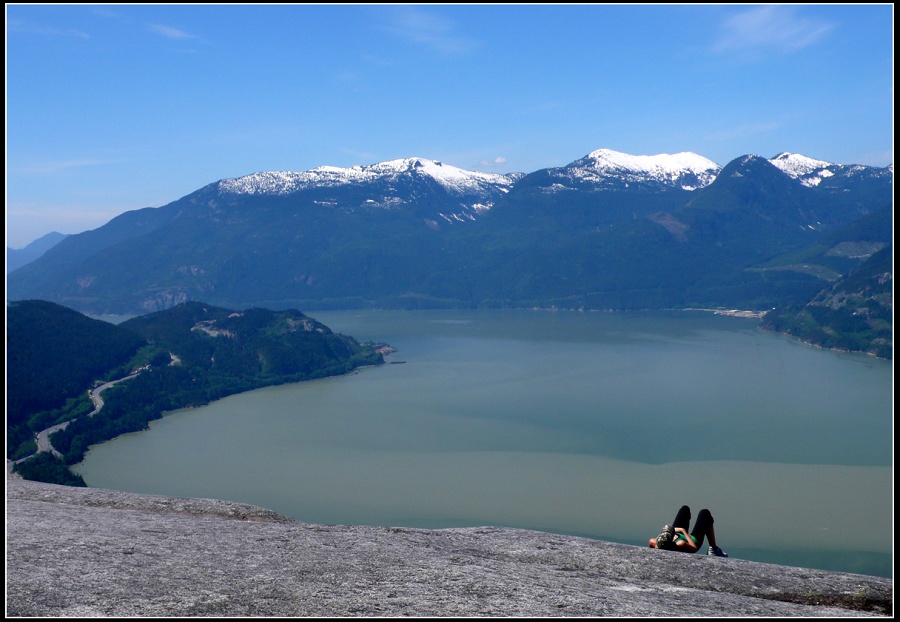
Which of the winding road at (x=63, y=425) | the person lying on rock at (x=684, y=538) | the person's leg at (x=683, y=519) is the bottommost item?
the winding road at (x=63, y=425)

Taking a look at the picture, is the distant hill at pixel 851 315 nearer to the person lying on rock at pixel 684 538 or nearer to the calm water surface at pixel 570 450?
the calm water surface at pixel 570 450

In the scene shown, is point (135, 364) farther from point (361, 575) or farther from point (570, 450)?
point (361, 575)

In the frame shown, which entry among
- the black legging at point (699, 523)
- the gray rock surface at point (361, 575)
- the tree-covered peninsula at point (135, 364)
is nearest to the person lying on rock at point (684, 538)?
the black legging at point (699, 523)

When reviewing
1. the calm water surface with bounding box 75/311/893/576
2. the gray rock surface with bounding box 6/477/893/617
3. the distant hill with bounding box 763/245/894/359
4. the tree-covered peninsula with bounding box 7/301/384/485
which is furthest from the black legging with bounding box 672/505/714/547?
the distant hill with bounding box 763/245/894/359

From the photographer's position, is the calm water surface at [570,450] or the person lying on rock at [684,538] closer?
the person lying on rock at [684,538]

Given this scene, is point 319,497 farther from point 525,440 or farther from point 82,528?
point 82,528

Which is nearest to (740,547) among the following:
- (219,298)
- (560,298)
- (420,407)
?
(420,407)

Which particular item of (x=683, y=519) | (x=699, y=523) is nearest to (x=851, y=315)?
(x=699, y=523)
